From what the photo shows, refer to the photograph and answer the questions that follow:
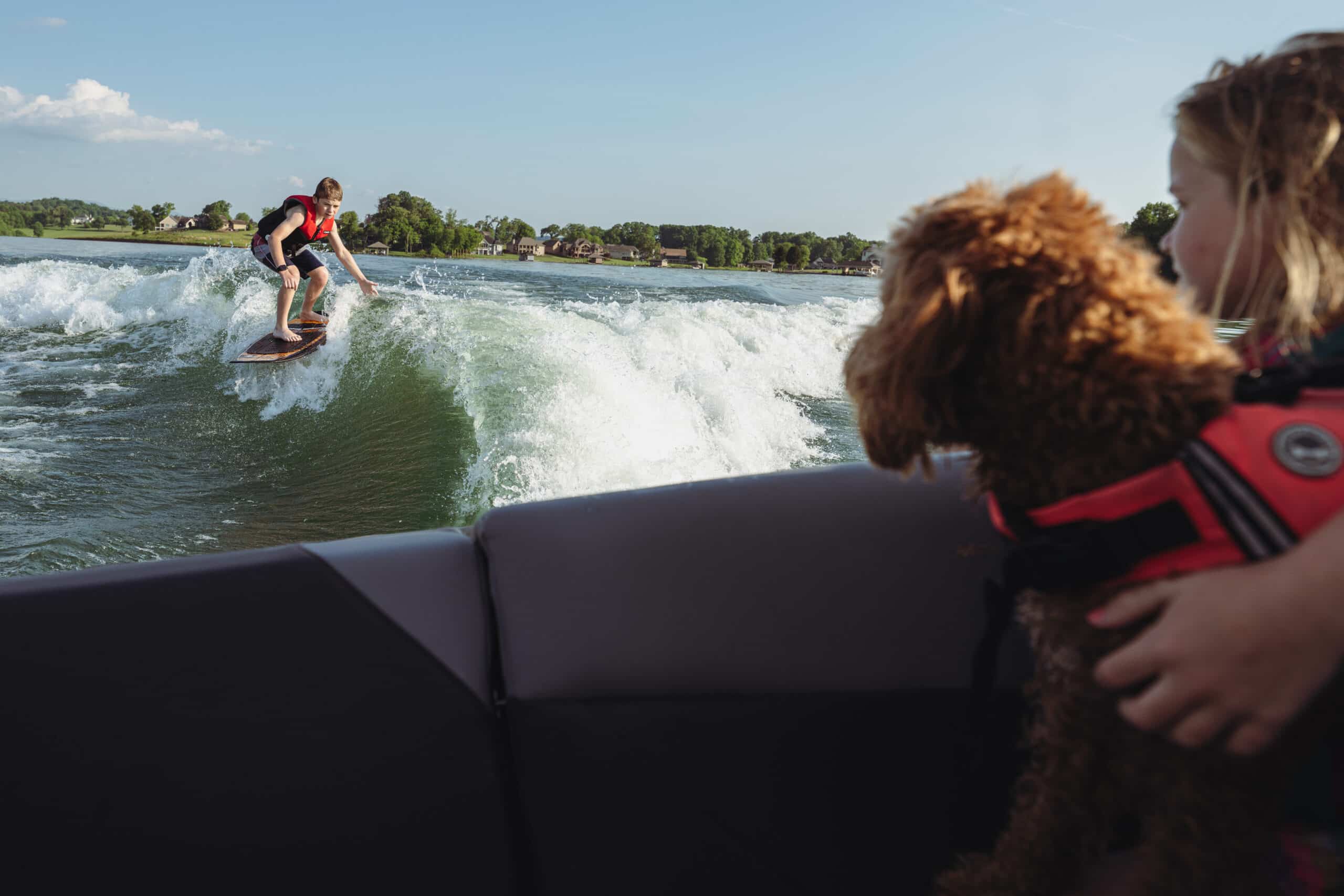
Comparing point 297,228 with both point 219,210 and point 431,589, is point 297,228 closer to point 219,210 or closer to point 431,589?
point 431,589

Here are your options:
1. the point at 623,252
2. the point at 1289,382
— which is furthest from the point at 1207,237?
the point at 623,252

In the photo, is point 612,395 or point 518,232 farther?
point 518,232

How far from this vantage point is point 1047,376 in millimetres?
980

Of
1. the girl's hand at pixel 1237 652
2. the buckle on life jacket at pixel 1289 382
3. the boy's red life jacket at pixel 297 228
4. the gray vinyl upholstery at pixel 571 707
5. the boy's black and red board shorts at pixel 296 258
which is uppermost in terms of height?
the boy's red life jacket at pixel 297 228

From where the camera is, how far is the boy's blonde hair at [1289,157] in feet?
2.98

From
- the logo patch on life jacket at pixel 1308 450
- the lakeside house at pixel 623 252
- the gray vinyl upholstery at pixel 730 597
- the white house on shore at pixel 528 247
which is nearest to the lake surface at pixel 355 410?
the gray vinyl upholstery at pixel 730 597

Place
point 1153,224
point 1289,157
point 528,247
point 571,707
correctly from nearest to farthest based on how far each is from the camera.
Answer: point 1289,157, point 571,707, point 1153,224, point 528,247

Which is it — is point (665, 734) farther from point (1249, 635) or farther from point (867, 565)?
point (1249, 635)

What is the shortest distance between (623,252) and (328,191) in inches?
1633

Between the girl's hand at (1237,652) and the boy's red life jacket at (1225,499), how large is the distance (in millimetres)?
29

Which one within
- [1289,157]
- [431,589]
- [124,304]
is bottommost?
[124,304]

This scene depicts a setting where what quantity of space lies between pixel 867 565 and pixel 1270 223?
619mm

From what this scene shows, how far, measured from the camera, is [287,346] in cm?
878

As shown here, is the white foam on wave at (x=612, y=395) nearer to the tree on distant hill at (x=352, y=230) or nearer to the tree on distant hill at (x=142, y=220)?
the tree on distant hill at (x=352, y=230)
